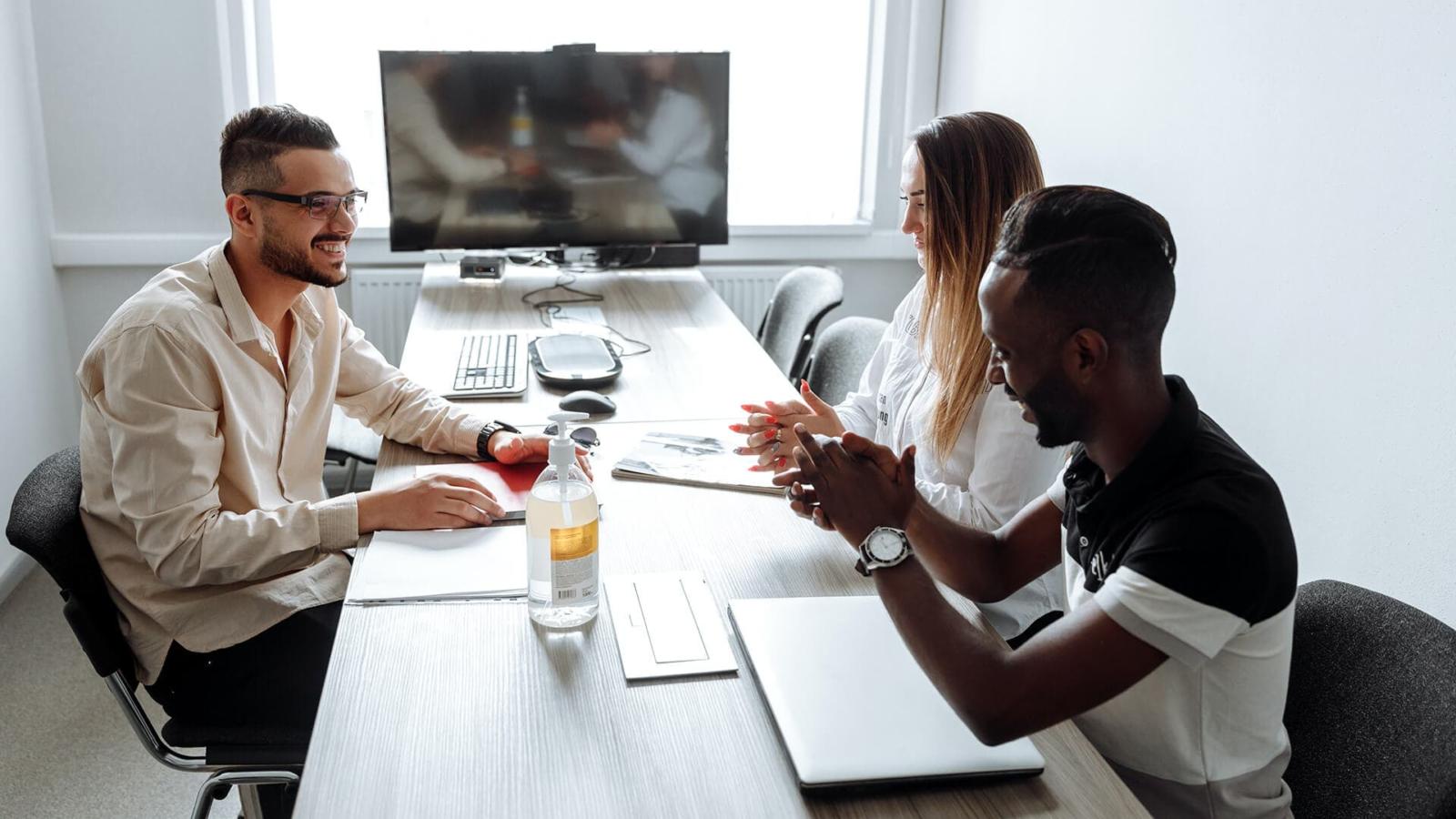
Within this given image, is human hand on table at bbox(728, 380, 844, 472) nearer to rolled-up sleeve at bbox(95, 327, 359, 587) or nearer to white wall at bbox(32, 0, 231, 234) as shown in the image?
rolled-up sleeve at bbox(95, 327, 359, 587)

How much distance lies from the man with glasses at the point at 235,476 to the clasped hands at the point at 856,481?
487 mm

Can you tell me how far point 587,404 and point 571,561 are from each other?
0.82 m

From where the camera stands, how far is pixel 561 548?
1.21 metres

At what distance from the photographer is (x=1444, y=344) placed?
6.01ft

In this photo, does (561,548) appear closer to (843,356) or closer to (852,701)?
(852,701)

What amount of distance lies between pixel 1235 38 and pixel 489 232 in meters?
1.93

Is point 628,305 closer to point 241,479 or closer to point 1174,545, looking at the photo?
point 241,479

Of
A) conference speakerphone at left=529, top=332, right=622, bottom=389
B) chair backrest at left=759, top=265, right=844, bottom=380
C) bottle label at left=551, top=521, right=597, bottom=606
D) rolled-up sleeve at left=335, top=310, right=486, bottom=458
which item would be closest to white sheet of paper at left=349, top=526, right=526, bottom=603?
bottle label at left=551, top=521, right=597, bottom=606

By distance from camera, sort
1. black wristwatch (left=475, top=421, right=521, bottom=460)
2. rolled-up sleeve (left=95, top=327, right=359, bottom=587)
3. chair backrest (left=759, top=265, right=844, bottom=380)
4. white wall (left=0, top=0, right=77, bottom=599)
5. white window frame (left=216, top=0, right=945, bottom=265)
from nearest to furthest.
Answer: rolled-up sleeve (left=95, top=327, right=359, bottom=587) → black wristwatch (left=475, top=421, right=521, bottom=460) → chair backrest (left=759, top=265, right=844, bottom=380) → white wall (left=0, top=0, right=77, bottom=599) → white window frame (left=216, top=0, right=945, bottom=265)

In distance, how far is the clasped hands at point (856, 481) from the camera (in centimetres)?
121

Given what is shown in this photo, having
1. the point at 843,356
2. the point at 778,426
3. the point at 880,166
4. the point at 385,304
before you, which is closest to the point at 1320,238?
the point at 843,356

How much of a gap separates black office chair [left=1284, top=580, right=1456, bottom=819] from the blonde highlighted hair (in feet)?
1.92

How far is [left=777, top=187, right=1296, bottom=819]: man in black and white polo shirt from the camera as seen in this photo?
0.99m

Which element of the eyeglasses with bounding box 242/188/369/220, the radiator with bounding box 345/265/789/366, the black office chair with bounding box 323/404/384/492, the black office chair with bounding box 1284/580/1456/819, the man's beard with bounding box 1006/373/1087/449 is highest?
the eyeglasses with bounding box 242/188/369/220
